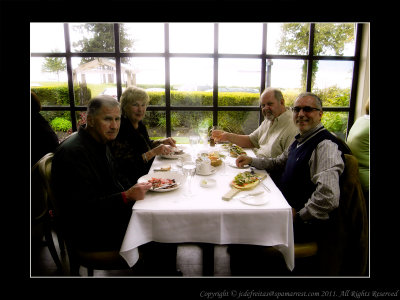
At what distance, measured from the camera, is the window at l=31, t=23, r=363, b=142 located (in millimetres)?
3012

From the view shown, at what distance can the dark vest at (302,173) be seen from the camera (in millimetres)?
1621

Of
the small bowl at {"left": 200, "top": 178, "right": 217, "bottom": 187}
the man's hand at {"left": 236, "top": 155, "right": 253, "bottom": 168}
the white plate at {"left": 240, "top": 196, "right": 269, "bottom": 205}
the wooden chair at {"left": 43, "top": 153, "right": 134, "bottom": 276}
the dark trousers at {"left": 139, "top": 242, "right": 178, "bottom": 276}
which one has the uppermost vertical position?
the man's hand at {"left": 236, "top": 155, "right": 253, "bottom": 168}

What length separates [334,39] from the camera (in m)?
3.10

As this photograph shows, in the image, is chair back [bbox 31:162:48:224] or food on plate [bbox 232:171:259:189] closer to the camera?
food on plate [bbox 232:171:259:189]

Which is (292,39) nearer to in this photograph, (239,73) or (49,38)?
(239,73)

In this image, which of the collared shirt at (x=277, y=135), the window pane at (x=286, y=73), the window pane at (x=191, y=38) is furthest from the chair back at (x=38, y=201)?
the window pane at (x=286, y=73)

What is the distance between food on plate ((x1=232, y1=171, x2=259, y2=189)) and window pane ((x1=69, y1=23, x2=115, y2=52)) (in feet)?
7.49

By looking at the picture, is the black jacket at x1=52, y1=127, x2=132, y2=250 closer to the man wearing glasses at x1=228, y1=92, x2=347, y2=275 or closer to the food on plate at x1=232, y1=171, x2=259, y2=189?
the food on plate at x1=232, y1=171, x2=259, y2=189

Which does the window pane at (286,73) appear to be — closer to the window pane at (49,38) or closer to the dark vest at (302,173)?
the dark vest at (302,173)

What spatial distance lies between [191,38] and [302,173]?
83.7 inches

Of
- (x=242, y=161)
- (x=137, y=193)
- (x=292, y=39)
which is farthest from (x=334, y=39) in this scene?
(x=137, y=193)

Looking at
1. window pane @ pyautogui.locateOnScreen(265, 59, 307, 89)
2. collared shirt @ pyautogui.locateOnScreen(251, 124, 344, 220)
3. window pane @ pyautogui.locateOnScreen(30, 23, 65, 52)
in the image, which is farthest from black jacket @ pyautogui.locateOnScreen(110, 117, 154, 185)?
window pane @ pyautogui.locateOnScreen(265, 59, 307, 89)

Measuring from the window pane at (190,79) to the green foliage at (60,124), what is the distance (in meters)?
1.31
